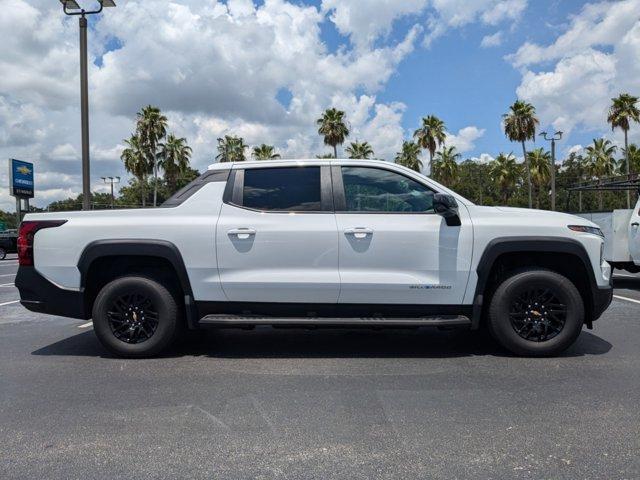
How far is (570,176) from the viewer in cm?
8056

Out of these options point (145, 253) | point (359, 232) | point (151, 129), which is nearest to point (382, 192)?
point (359, 232)

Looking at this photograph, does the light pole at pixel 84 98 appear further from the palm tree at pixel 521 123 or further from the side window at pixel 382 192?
the palm tree at pixel 521 123

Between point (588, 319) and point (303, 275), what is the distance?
278 centimetres

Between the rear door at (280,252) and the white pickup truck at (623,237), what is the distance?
735 centimetres

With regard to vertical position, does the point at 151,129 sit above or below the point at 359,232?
above

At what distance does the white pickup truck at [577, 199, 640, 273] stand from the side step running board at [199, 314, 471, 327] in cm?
656

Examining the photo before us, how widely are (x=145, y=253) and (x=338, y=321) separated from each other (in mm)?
1927

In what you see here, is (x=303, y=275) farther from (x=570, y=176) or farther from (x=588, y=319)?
(x=570, y=176)

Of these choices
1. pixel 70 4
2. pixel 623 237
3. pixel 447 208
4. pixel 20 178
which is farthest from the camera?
pixel 20 178

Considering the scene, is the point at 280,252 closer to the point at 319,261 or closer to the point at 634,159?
the point at 319,261

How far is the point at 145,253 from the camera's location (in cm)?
481

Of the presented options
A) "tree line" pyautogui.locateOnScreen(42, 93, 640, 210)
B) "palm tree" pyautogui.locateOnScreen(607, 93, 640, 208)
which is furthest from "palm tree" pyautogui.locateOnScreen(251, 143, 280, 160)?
"palm tree" pyautogui.locateOnScreen(607, 93, 640, 208)

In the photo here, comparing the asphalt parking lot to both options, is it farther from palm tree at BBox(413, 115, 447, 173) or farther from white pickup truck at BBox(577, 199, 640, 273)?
palm tree at BBox(413, 115, 447, 173)

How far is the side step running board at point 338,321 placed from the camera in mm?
4613
